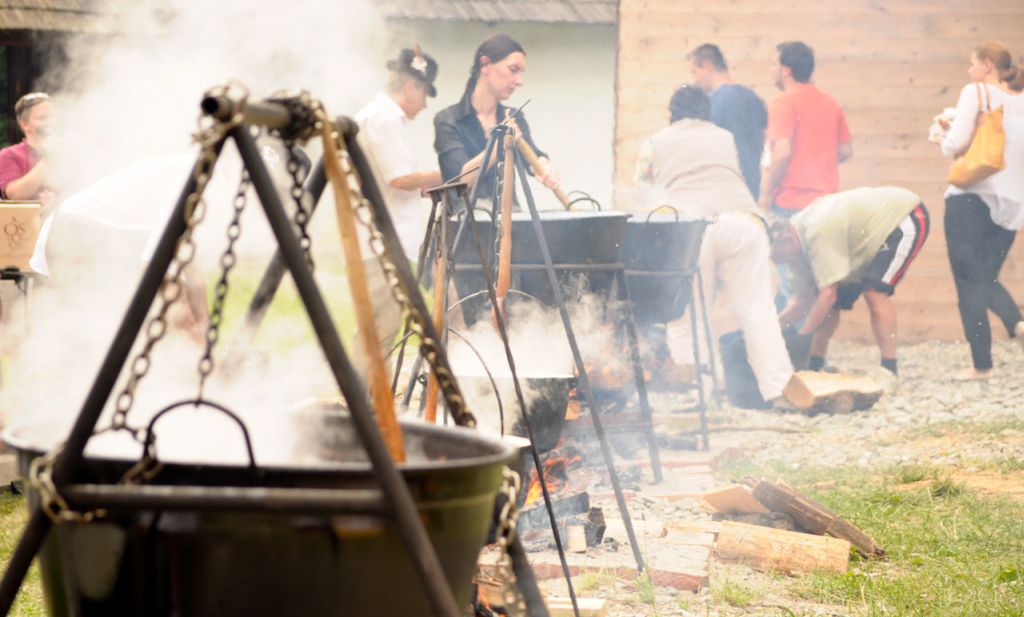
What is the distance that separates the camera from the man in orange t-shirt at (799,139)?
8898 mm

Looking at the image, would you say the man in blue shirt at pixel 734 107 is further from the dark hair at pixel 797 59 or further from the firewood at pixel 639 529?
the firewood at pixel 639 529

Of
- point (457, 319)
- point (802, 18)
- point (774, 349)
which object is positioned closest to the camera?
point (457, 319)

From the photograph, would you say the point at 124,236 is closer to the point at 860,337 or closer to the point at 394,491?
the point at 394,491

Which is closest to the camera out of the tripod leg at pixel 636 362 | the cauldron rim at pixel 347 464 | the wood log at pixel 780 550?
the cauldron rim at pixel 347 464

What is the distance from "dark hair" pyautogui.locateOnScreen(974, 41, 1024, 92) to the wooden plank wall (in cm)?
261

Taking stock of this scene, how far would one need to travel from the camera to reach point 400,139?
20.5 ft

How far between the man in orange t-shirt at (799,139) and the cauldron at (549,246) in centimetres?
365

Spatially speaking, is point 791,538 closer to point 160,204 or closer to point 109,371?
point 160,204

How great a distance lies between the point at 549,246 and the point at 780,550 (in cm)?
197

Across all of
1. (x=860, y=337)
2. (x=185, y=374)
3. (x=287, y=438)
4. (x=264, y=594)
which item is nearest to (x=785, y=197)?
(x=860, y=337)

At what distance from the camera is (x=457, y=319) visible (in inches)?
224

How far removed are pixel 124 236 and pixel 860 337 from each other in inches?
316

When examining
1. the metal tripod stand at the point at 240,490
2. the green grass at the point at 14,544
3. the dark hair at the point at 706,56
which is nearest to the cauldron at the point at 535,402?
the green grass at the point at 14,544

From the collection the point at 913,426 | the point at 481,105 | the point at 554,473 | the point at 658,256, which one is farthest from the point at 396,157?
the point at 913,426
